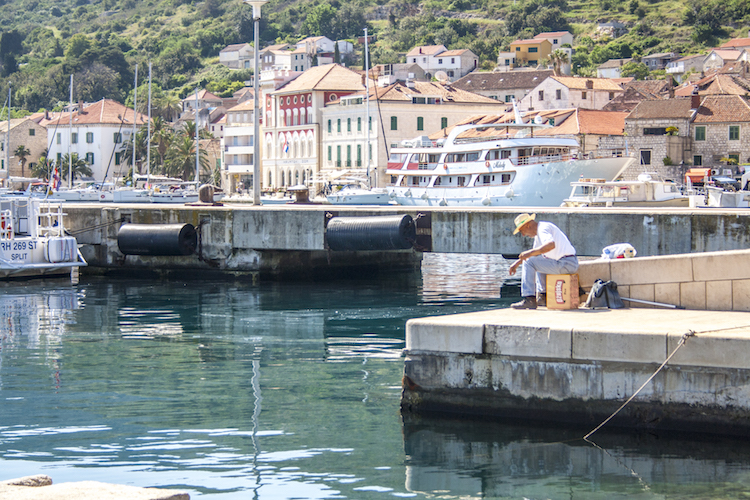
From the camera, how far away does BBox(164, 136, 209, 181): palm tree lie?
102 meters

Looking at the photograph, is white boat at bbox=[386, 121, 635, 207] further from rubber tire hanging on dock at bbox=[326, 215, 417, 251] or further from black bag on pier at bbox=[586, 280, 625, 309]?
black bag on pier at bbox=[586, 280, 625, 309]

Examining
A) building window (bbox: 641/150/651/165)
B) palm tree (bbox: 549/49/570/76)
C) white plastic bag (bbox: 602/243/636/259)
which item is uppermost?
palm tree (bbox: 549/49/570/76)

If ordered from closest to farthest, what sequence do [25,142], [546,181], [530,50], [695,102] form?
[546,181], [695,102], [25,142], [530,50]

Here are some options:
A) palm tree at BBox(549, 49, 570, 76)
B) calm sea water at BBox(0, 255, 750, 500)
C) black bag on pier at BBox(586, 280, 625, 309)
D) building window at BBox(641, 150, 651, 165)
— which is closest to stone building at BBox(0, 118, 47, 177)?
palm tree at BBox(549, 49, 570, 76)

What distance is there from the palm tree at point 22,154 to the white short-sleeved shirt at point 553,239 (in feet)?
383

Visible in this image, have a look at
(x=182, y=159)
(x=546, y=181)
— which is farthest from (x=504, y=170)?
(x=182, y=159)

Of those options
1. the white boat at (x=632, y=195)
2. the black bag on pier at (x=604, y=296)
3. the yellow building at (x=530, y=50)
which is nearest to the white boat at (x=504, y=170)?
the white boat at (x=632, y=195)

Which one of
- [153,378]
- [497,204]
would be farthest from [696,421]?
[497,204]

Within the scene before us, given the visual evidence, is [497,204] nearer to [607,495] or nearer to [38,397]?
[38,397]

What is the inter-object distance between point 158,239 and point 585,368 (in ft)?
71.5

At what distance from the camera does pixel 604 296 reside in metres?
12.4

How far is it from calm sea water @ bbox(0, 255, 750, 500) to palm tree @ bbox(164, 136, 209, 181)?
82971 millimetres

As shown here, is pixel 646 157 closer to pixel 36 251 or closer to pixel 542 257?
pixel 36 251

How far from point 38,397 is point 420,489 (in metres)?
6.39
